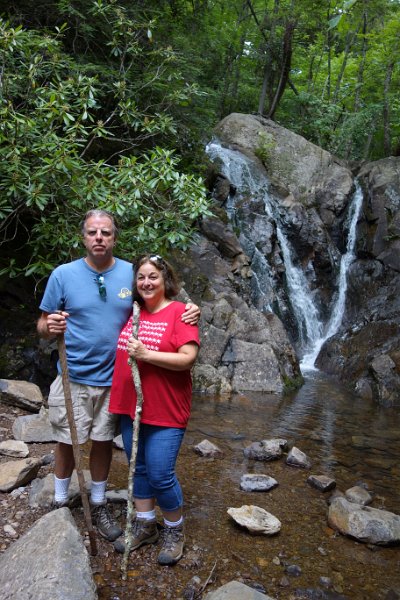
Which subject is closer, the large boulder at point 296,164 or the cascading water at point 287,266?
the cascading water at point 287,266

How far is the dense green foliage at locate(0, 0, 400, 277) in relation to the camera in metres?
5.53

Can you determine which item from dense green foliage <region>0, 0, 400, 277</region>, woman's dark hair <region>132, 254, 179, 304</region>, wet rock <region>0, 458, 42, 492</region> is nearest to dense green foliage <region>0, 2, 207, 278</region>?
dense green foliage <region>0, 0, 400, 277</region>

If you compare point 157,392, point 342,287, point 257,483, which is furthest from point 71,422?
point 342,287

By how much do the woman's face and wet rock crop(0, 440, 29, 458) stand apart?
2441mm

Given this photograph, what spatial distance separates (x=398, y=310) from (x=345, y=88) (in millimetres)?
13882

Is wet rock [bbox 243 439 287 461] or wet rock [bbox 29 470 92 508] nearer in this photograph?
wet rock [bbox 29 470 92 508]

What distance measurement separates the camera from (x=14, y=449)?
463 cm

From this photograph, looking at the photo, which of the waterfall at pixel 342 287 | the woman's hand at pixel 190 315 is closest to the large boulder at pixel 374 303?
the waterfall at pixel 342 287

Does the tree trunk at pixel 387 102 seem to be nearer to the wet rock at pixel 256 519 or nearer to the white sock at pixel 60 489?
the wet rock at pixel 256 519

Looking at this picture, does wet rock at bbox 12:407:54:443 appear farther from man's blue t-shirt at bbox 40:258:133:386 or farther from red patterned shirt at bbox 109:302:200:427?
red patterned shirt at bbox 109:302:200:427

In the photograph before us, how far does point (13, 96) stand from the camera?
6.07 meters

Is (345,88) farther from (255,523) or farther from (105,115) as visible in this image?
(255,523)

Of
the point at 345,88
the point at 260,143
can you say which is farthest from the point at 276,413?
the point at 345,88

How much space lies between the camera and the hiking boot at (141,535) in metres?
3.22
